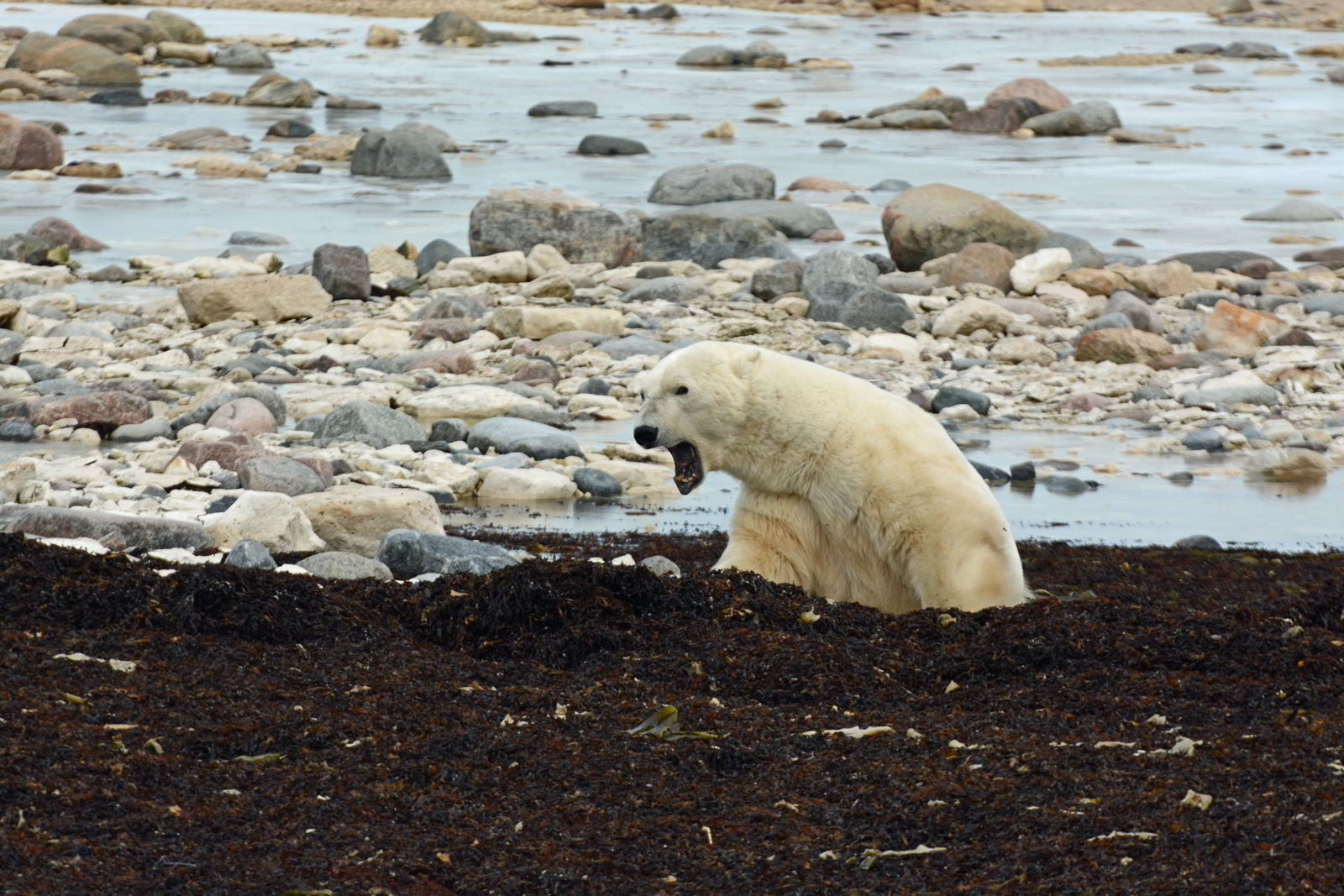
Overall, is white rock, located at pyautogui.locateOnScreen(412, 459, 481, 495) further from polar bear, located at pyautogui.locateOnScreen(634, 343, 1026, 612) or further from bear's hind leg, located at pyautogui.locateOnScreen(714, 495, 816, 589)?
bear's hind leg, located at pyautogui.locateOnScreen(714, 495, 816, 589)

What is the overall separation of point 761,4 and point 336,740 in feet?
210

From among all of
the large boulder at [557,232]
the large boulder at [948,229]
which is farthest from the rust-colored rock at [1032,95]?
the large boulder at [557,232]

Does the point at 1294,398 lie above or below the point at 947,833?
below

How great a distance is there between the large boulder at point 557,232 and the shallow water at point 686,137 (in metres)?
1.25

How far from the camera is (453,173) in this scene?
2392cm

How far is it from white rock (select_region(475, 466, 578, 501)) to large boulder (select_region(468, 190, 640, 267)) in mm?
7934

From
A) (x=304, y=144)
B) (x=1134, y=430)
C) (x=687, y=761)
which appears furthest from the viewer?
(x=304, y=144)

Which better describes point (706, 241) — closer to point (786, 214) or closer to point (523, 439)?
point (786, 214)

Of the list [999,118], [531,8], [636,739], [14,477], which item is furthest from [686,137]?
[531,8]

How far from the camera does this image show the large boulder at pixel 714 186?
20.9 meters

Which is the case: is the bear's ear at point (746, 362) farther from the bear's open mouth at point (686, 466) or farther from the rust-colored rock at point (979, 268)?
the rust-colored rock at point (979, 268)

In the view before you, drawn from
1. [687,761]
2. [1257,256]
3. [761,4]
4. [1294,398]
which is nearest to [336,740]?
[687,761]

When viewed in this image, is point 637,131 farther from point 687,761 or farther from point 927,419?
point 687,761

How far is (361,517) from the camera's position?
720 cm
